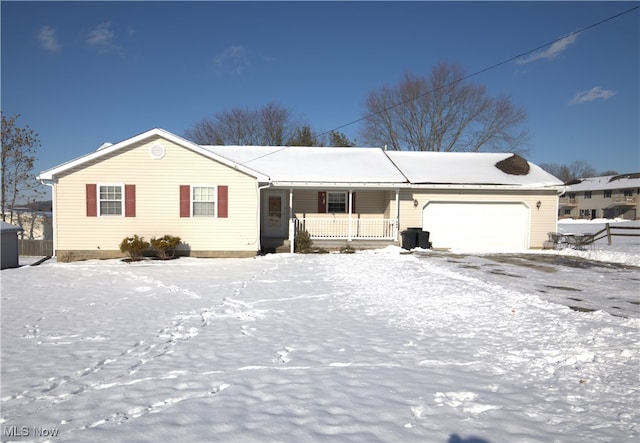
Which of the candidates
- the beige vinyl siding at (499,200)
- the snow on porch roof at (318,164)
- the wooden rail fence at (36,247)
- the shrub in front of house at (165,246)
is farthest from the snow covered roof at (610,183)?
the wooden rail fence at (36,247)

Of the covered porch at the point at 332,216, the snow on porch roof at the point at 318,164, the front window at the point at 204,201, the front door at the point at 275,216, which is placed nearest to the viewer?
the front window at the point at 204,201

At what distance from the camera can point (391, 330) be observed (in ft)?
18.3

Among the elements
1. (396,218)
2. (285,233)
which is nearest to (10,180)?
(285,233)

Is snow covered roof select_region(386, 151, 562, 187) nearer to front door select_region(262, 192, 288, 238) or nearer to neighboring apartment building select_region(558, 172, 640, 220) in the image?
front door select_region(262, 192, 288, 238)

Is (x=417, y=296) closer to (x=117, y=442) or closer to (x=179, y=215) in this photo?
(x=117, y=442)

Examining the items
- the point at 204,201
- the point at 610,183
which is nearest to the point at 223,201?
the point at 204,201

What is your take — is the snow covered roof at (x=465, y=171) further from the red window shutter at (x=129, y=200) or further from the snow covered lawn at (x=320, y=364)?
the red window shutter at (x=129, y=200)

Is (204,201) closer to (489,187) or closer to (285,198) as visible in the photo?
(285,198)

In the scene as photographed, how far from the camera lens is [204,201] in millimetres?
13961

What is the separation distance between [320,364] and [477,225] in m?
14.3

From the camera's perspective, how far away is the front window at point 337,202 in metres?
17.2

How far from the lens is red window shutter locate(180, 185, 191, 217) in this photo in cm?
1378

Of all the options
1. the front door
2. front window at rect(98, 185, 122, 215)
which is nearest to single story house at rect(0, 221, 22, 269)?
front window at rect(98, 185, 122, 215)

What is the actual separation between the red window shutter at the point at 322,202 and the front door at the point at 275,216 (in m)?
1.57
